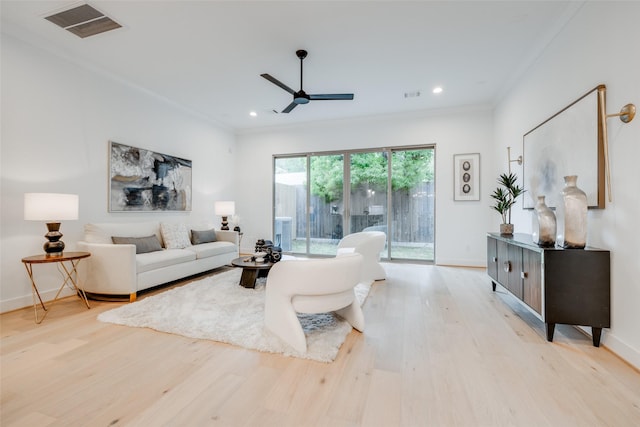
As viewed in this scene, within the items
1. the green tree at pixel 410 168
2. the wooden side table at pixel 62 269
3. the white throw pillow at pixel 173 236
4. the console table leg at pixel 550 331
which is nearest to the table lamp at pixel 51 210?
the wooden side table at pixel 62 269

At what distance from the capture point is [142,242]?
3.92m

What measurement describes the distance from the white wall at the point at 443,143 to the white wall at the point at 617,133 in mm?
2513

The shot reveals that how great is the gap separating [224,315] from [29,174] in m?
2.75

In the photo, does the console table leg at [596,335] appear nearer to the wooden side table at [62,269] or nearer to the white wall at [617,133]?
the white wall at [617,133]

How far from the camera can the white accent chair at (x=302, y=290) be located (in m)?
2.10

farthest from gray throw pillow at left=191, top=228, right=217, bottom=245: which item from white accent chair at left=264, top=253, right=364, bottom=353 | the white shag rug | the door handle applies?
the door handle

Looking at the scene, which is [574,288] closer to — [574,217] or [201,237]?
[574,217]

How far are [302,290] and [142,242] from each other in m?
2.94

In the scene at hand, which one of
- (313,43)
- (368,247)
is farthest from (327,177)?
(313,43)

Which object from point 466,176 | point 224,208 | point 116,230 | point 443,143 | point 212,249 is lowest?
point 212,249

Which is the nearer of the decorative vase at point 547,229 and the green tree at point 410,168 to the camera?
the decorative vase at point 547,229

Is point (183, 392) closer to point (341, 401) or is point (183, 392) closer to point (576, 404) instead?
point (341, 401)

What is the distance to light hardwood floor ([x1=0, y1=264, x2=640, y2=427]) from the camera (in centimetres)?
Answer: 147

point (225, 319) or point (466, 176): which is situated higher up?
point (466, 176)
